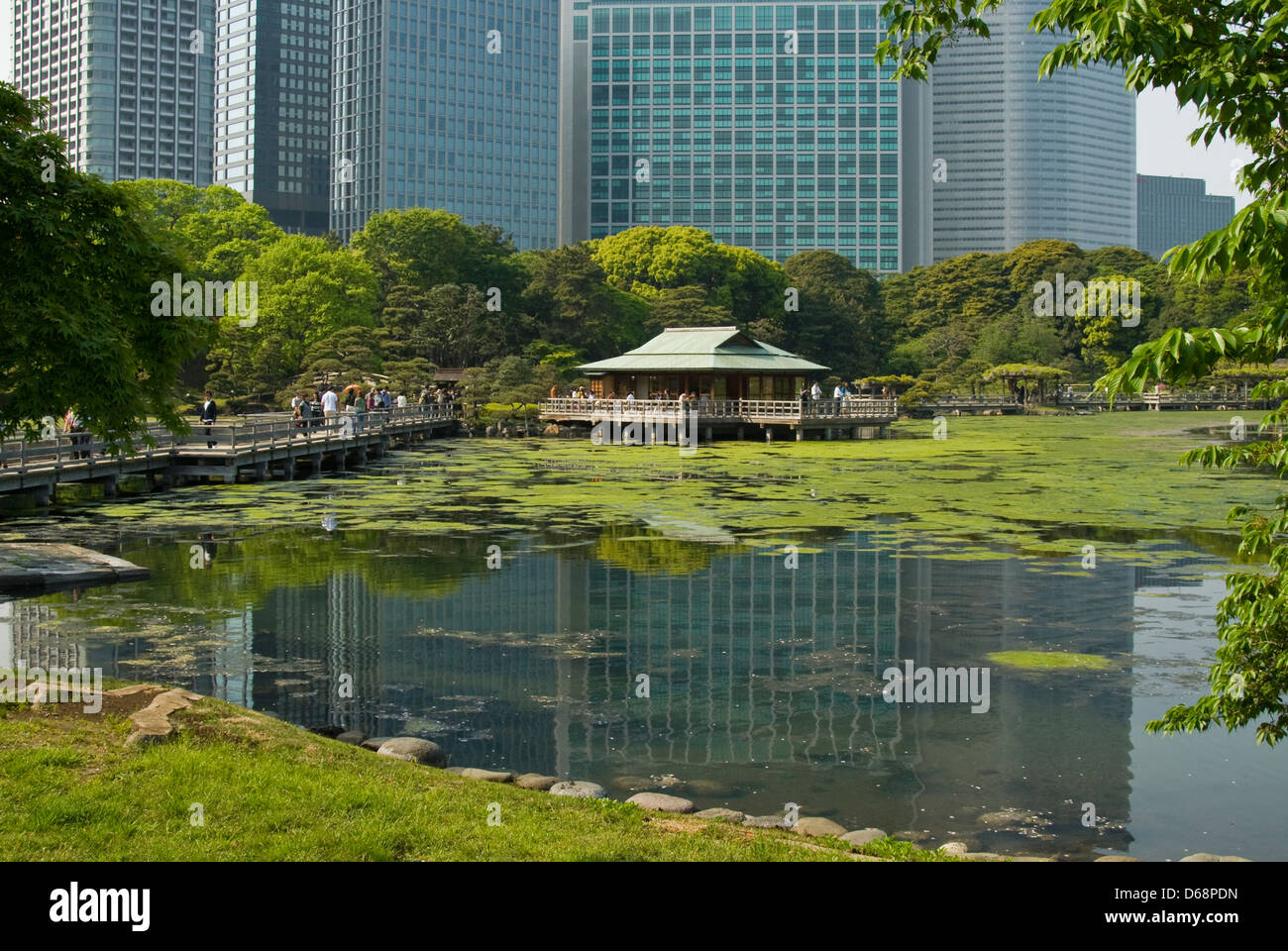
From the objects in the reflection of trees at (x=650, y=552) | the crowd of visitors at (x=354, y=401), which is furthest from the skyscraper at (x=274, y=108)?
the reflection of trees at (x=650, y=552)

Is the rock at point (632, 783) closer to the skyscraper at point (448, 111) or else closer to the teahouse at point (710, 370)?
the teahouse at point (710, 370)

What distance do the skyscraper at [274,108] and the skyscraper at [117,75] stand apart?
6.37 m

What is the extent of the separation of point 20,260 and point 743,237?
153780 mm

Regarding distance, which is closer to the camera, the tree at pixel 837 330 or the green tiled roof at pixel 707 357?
the green tiled roof at pixel 707 357

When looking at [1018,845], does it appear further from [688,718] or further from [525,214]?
[525,214]

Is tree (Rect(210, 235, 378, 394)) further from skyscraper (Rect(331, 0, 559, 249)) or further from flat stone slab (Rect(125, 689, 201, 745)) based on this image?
skyscraper (Rect(331, 0, 559, 249))

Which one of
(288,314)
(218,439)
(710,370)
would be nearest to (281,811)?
(218,439)

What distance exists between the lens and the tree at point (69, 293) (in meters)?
12.3

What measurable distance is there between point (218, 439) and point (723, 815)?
27.1 metres

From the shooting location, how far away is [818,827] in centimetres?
865

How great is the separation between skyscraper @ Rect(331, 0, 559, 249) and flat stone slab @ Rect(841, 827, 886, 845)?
14208 centimetres

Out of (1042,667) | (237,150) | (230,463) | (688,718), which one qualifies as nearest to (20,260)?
(688,718)

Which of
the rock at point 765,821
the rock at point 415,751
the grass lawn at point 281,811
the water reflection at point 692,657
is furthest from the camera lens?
the water reflection at point 692,657
